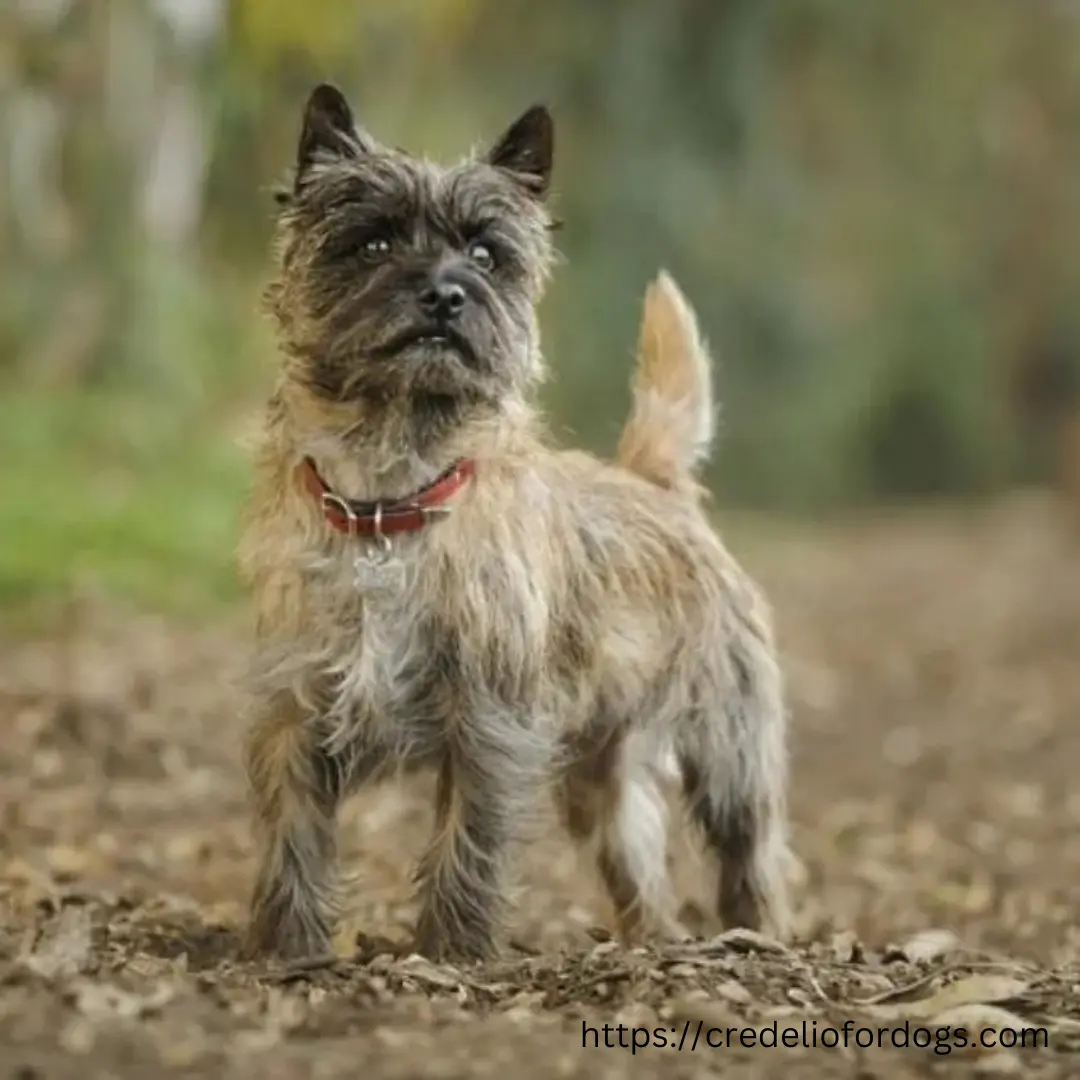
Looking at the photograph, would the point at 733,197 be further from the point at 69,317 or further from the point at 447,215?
the point at 447,215

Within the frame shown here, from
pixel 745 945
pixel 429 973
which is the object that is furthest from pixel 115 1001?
pixel 745 945

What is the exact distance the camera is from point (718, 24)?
2136 cm

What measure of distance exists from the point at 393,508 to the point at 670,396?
152 cm

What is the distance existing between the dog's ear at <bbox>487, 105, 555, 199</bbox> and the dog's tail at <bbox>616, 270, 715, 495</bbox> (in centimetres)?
98

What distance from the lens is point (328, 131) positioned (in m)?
5.20

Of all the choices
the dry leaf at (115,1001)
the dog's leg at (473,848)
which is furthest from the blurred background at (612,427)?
the dog's leg at (473,848)

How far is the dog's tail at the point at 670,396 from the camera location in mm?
6246

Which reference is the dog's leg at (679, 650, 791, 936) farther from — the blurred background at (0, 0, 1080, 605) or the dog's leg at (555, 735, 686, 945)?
the blurred background at (0, 0, 1080, 605)

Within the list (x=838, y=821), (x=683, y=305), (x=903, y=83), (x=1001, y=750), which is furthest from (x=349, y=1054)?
(x=903, y=83)

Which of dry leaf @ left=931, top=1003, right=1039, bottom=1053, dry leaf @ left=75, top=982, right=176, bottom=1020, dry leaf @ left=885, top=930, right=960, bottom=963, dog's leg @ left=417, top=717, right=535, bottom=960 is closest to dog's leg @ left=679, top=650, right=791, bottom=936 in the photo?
dry leaf @ left=885, top=930, right=960, bottom=963

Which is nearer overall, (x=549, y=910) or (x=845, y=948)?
(x=845, y=948)

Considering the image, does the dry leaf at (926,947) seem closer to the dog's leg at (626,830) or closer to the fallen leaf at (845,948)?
the fallen leaf at (845,948)

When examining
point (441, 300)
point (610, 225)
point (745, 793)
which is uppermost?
point (610, 225)

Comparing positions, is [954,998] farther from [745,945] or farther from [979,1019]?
[745,945]
